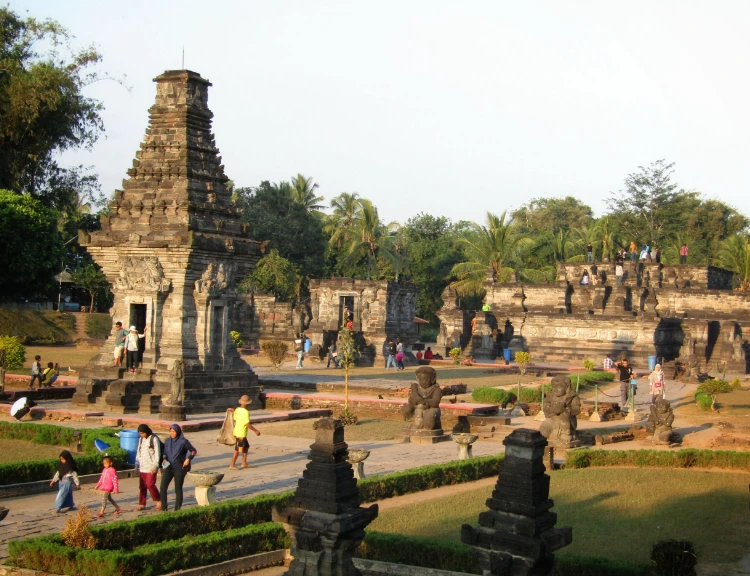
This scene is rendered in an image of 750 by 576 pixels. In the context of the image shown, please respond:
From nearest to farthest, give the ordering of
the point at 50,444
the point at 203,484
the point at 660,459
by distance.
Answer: the point at 203,484
the point at 660,459
the point at 50,444

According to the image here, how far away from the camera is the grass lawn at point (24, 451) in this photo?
15586 millimetres

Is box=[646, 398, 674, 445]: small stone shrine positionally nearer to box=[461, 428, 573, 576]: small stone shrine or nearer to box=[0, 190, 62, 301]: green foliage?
box=[461, 428, 573, 576]: small stone shrine

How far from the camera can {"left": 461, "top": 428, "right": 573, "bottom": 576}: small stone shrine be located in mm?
8297

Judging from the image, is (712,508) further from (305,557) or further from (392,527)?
(305,557)

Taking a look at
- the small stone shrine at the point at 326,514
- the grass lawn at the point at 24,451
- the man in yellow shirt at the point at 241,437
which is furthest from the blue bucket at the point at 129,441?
the small stone shrine at the point at 326,514

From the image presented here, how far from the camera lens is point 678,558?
29.2 ft

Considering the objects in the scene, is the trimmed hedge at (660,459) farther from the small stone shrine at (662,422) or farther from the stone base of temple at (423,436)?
the stone base of temple at (423,436)

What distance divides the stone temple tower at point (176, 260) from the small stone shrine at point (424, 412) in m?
5.24

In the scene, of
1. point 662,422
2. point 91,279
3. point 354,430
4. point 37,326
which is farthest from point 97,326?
point 662,422

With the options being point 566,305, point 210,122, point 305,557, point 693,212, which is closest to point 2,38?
point 210,122

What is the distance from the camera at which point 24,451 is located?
639 inches

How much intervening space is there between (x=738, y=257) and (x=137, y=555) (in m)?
50.0

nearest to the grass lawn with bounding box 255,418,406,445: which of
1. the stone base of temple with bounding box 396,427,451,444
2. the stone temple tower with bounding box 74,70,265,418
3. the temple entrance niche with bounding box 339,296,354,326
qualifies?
the stone base of temple with bounding box 396,427,451,444

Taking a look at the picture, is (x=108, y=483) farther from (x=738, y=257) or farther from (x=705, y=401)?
(x=738, y=257)
